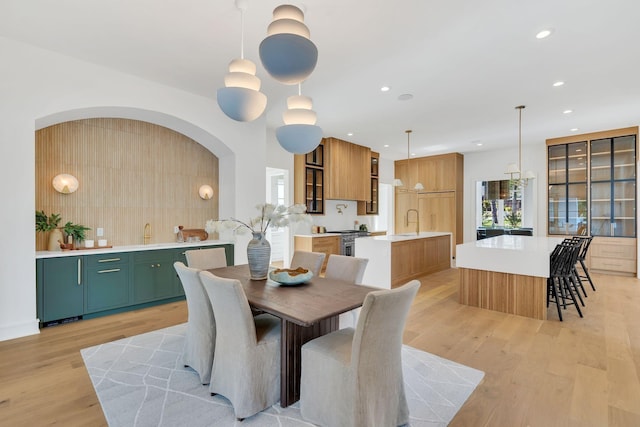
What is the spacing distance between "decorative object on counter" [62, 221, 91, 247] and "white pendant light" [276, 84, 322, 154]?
2926mm

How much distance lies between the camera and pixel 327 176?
6.64 meters

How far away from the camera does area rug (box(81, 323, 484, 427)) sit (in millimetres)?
1882

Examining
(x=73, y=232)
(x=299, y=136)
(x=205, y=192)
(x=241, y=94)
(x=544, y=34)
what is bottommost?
(x=73, y=232)

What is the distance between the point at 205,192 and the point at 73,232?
1753 millimetres

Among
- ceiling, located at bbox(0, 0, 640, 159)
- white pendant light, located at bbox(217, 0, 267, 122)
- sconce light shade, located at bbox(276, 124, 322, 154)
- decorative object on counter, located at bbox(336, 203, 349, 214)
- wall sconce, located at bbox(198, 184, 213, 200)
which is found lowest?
decorative object on counter, located at bbox(336, 203, 349, 214)

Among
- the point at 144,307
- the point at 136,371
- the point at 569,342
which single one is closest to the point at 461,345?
the point at 569,342

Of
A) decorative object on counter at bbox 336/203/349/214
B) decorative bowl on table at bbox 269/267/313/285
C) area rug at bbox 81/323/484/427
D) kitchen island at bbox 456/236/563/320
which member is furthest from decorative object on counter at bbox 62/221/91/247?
decorative object on counter at bbox 336/203/349/214

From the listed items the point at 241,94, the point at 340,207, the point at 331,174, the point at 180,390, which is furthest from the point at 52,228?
the point at 340,207

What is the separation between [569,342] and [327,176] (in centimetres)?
477

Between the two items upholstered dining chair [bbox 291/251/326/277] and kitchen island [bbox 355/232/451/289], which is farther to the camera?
kitchen island [bbox 355/232/451/289]

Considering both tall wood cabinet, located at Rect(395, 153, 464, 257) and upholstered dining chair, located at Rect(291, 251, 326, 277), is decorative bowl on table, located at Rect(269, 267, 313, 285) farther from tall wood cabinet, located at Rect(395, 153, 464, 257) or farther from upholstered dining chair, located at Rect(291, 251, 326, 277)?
tall wood cabinet, located at Rect(395, 153, 464, 257)

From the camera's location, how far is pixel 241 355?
1.88 meters

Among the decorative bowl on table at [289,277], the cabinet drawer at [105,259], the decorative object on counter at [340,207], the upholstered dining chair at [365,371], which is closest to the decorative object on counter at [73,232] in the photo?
the cabinet drawer at [105,259]

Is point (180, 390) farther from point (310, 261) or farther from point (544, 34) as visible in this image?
point (544, 34)
